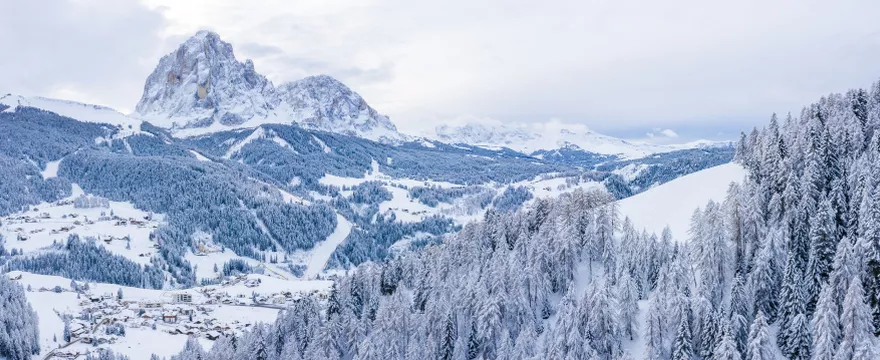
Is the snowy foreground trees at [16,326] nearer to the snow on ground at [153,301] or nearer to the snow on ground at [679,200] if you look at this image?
the snow on ground at [153,301]

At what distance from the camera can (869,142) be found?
70.3 metres

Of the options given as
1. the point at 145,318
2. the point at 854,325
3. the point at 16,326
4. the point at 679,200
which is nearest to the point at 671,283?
the point at 854,325

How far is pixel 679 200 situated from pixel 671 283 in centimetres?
2919

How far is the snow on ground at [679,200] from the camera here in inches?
3088

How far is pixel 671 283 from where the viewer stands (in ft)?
194

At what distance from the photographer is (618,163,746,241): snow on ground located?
78438 mm

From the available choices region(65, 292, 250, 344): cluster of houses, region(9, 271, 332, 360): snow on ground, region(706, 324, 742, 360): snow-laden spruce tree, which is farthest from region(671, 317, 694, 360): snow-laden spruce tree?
region(9, 271, 332, 360): snow on ground

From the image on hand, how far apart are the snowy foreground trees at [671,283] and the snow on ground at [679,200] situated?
3853mm

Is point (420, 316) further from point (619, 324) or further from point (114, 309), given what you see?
point (114, 309)

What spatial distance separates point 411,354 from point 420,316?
8117mm

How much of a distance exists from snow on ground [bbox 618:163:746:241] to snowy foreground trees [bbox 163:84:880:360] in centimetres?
385

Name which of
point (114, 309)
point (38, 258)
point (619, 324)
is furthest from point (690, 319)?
point (38, 258)

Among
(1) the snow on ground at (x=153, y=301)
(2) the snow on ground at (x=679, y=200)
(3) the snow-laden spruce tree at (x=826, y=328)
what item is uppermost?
(2) the snow on ground at (x=679, y=200)

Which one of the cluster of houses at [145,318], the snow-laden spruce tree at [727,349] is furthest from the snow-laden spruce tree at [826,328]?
the cluster of houses at [145,318]
